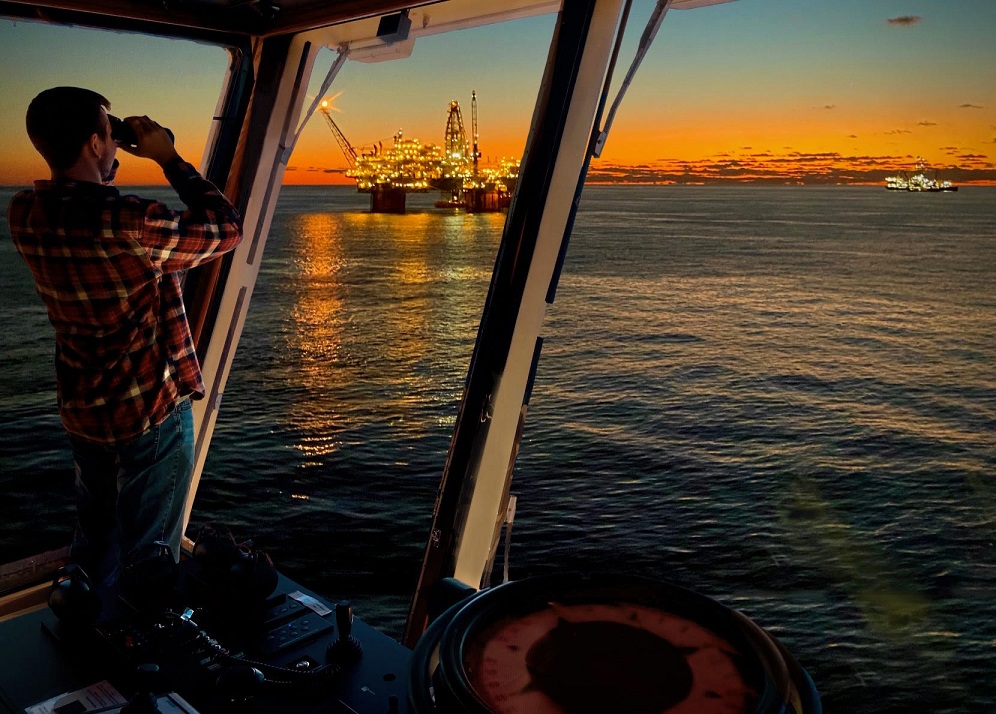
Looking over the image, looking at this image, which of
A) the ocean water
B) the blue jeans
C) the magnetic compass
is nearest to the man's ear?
the blue jeans

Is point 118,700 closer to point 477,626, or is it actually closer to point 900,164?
point 477,626

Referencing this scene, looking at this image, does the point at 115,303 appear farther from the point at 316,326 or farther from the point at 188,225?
the point at 316,326

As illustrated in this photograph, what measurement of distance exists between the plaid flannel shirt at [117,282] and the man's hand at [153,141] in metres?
0.03

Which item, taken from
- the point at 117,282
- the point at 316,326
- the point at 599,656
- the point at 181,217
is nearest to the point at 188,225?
the point at 181,217

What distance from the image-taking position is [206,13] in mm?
2029

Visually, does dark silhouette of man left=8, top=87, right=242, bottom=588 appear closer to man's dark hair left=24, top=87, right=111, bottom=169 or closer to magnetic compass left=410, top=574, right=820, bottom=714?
man's dark hair left=24, top=87, right=111, bottom=169

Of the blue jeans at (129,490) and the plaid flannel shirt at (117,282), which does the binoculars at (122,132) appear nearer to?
the plaid flannel shirt at (117,282)

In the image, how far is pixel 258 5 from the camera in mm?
1976

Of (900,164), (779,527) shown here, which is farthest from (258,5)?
(900,164)

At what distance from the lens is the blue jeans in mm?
1600

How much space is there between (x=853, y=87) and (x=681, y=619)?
240ft

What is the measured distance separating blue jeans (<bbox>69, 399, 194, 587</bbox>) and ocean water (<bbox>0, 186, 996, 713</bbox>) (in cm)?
135

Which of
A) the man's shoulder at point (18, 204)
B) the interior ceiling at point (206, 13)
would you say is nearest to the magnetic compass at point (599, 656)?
the man's shoulder at point (18, 204)

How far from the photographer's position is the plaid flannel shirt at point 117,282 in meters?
1.39
